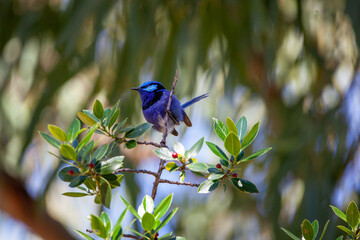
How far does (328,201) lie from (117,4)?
4.67 ft

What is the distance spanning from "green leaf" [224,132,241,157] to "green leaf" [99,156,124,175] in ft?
0.50

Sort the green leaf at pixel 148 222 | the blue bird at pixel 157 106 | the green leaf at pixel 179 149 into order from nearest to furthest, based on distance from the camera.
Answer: the green leaf at pixel 148 222
the green leaf at pixel 179 149
the blue bird at pixel 157 106

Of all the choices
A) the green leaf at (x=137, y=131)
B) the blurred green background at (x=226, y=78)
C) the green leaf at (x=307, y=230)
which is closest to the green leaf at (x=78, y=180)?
the green leaf at (x=137, y=131)

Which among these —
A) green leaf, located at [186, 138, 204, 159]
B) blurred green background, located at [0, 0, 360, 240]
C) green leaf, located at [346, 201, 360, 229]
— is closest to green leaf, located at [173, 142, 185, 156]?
green leaf, located at [186, 138, 204, 159]

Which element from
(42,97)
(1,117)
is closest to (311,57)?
(42,97)

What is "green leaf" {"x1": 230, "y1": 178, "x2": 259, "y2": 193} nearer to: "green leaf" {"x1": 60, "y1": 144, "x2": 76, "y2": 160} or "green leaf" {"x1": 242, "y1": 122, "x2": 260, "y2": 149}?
"green leaf" {"x1": 242, "y1": 122, "x2": 260, "y2": 149}

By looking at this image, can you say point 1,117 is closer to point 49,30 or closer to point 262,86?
point 49,30

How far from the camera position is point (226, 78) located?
221cm

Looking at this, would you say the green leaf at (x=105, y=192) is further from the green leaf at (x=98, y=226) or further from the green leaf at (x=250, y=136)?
the green leaf at (x=250, y=136)

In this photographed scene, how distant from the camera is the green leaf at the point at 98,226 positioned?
1.99ft

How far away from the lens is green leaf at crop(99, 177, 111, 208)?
66 cm

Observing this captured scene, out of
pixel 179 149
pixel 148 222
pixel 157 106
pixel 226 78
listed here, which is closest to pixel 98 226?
pixel 148 222

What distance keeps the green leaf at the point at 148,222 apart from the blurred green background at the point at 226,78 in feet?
4.19

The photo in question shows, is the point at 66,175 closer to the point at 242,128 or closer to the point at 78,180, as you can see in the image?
the point at 78,180
